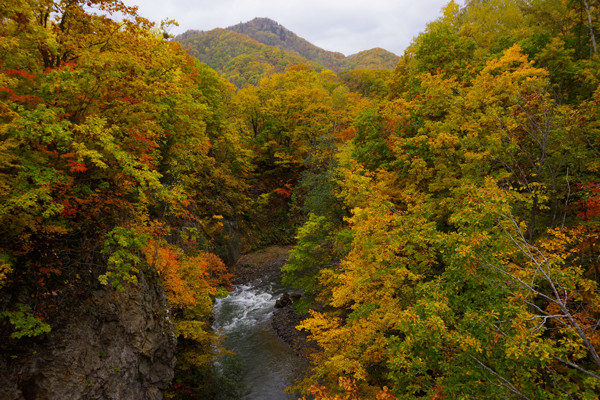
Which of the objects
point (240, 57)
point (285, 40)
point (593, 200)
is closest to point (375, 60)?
point (240, 57)

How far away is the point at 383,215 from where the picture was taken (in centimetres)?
979

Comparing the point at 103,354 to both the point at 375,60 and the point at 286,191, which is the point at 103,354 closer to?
the point at 286,191

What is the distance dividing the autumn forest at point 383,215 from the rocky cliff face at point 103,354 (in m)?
0.10

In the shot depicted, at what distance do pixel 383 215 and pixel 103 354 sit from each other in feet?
29.7

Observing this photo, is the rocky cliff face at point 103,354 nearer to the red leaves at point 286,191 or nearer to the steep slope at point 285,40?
the red leaves at point 286,191

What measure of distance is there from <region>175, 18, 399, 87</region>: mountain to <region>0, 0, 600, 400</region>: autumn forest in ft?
145

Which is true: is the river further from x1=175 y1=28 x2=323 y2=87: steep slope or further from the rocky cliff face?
x1=175 y1=28 x2=323 y2=87: steep slope

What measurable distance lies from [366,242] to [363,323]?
8.91 feet

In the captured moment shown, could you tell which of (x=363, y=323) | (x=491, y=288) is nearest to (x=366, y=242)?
(x=363, y=323)

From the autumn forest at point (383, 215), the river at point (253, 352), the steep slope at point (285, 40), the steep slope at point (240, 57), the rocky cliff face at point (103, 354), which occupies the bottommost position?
the river at point (253, 352)

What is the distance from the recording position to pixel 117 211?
9484 mm

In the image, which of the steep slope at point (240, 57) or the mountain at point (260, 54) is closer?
the steep slope at point (240, 57)

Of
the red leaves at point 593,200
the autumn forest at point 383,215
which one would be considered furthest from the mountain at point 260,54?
the red leaves at point 593,200

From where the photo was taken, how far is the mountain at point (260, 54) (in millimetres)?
70688
